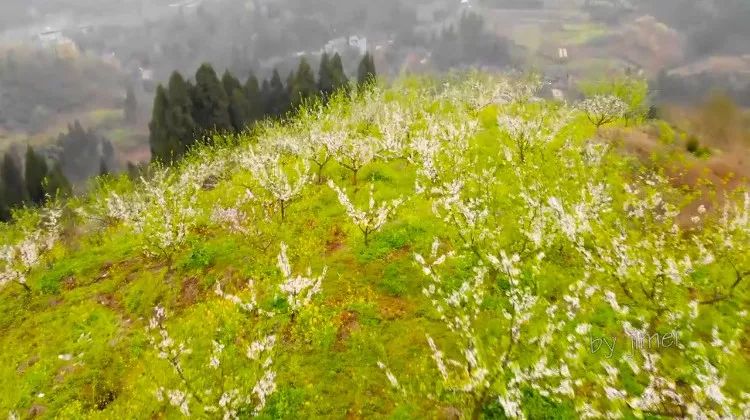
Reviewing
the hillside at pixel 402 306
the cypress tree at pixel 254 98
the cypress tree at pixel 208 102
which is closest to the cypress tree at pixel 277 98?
the cypress tree at pixel 254 98

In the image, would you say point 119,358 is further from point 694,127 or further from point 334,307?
point 694,127

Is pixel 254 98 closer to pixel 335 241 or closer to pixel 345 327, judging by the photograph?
pixel 335 241

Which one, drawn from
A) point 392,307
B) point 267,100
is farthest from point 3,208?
point 392,307

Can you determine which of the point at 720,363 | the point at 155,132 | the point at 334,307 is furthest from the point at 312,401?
the point at 155,132

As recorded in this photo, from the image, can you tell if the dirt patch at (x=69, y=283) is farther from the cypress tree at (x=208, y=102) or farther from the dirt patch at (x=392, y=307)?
the cypress tree at (x=208, y=102)

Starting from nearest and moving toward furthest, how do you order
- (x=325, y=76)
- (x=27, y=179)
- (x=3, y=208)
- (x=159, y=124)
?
(x=159, y=124) < (x=3, y=208) < (x=27, y=179) < (x=325, y=76)

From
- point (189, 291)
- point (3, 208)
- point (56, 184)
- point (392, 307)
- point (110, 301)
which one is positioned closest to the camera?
point (392, 307)
